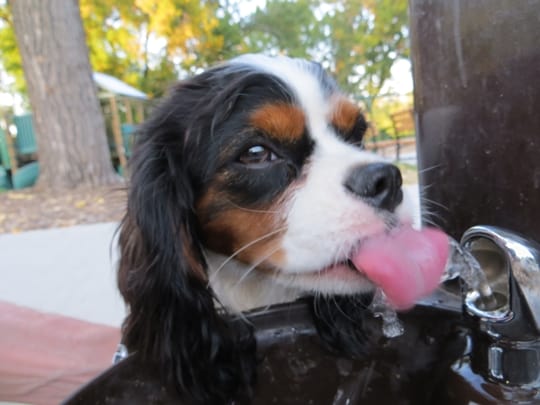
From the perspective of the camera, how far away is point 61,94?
17.1 feet

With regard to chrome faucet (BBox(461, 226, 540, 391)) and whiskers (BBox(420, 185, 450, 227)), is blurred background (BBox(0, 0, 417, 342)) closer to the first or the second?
whiskers (BBox(420, 185, 450, 227))

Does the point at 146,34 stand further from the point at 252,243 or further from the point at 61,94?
the point at 252,243

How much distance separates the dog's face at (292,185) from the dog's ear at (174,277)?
8cm

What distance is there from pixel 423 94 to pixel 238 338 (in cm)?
59

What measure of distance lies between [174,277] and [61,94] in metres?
4.69

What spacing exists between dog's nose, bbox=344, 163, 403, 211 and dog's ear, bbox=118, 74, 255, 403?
33 centimetres

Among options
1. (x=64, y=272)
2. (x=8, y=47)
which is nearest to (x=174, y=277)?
(x=64, y=272)

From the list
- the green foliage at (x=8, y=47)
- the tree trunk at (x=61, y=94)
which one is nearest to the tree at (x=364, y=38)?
the green foliage at (x=8, y=47)

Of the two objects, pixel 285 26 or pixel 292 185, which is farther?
pixel 285 26

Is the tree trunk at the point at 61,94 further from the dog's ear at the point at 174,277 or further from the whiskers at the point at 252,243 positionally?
the whiskers at the point at 252,243

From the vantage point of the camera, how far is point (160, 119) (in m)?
1.35

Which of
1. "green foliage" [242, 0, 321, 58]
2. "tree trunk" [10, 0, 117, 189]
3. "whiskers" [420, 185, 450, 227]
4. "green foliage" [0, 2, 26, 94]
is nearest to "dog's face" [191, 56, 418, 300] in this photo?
"whiskers" [420, 185, 450, 227]

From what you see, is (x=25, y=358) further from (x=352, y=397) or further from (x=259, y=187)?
(x=352, y=397)

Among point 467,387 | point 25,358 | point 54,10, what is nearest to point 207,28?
point 54,10
